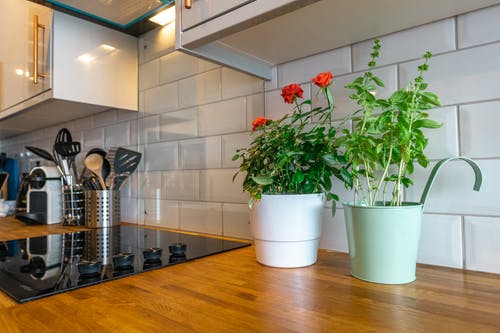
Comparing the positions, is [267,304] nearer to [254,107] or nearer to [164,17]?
[254,107]

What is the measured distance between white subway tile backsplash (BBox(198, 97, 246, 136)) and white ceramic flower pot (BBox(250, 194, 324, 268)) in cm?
40

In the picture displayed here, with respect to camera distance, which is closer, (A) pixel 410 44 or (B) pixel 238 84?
(A) pixel 410 44

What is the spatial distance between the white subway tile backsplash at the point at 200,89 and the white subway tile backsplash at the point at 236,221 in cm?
36

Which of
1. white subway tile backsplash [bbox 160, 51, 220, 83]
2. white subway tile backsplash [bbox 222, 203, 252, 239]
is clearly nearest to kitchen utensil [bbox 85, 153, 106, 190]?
white subway tile backsplash [bbox 160, 51, 220, 83]

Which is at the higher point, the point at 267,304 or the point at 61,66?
the point at 61,66

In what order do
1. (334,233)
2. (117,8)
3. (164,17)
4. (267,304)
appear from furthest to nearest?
(164,17) → (117,8) → (334,233) → (267,304)

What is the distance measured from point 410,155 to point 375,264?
20 cm

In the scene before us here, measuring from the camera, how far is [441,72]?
2.17 ft

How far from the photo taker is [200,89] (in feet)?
3.65

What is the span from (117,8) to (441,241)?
1039mm

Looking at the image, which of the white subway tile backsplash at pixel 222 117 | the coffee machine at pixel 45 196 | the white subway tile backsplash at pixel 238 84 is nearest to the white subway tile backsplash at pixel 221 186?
the white subway tile backsplash at pixel 222 117

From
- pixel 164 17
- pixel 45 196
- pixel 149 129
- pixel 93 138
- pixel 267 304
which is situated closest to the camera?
pixel 267 304

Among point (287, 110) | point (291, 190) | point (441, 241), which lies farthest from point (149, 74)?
point (441, 241)

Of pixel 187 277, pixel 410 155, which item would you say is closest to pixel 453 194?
pixel 410 155
